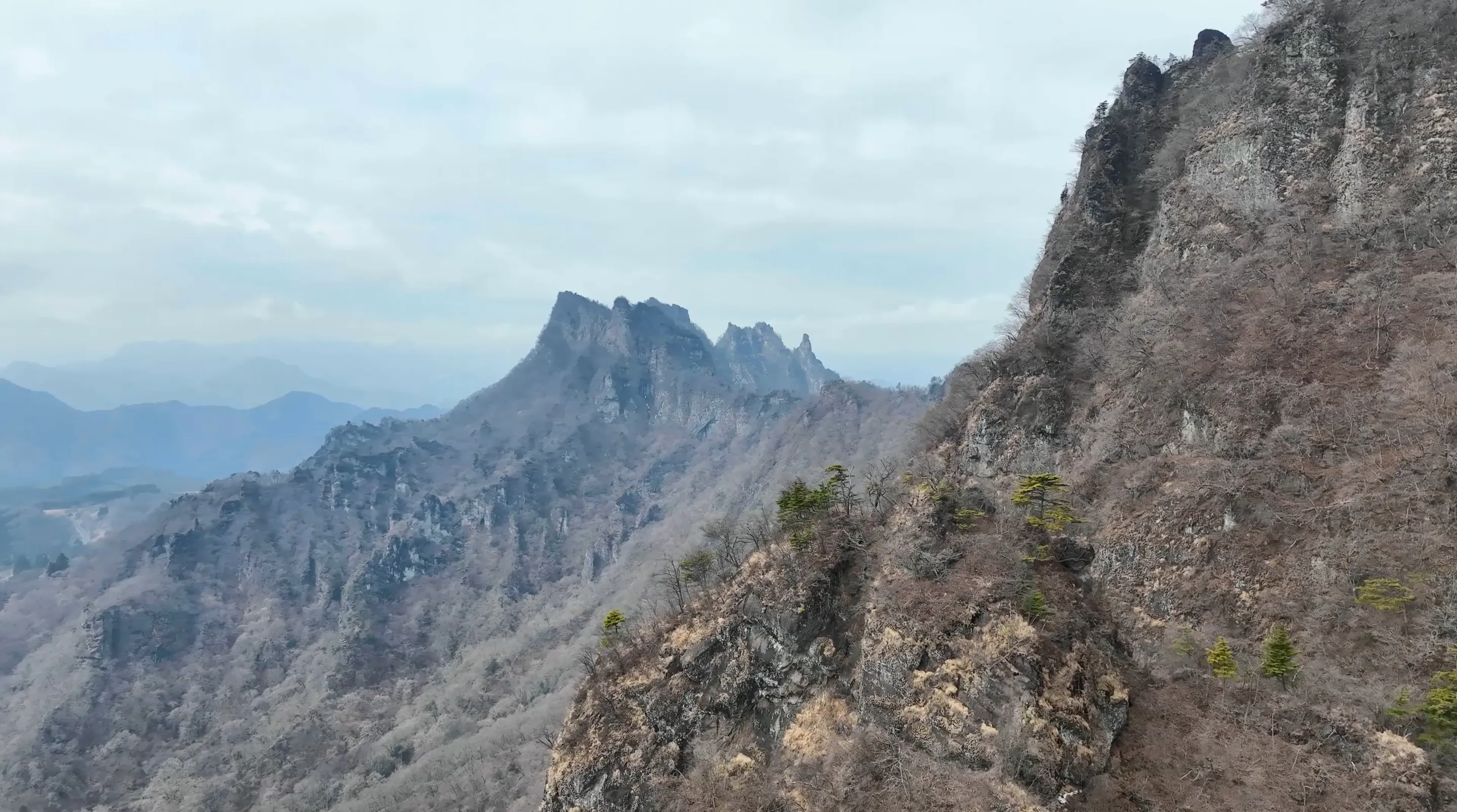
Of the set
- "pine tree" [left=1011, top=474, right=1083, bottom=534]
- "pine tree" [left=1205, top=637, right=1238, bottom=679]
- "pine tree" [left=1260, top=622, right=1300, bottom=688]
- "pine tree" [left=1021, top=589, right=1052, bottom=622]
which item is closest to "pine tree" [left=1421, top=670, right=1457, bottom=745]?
"pine tree" [left=1260, top=622, right=1300, bottom=688]

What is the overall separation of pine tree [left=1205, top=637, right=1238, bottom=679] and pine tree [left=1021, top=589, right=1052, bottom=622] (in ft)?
Answer: 23.1

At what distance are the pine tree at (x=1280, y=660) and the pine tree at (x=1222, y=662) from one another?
130cm

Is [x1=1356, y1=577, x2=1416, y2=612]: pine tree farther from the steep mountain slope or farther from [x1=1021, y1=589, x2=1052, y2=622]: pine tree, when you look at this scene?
[x1=1021, y1=589, x2=1052, y2=622]: pine tree

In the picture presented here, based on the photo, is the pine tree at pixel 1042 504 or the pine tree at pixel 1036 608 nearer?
the pine tree at pixel 1036 608

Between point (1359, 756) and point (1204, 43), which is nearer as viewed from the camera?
point (1359, 756)

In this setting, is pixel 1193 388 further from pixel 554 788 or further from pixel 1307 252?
pixel 554 788

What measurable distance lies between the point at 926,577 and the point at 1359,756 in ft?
58.1

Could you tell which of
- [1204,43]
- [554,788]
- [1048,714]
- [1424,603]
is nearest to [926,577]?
[1048,714]

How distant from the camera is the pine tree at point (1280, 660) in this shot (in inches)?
1203

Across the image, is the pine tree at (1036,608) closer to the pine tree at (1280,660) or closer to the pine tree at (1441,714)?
the pine tree at (1280,660)

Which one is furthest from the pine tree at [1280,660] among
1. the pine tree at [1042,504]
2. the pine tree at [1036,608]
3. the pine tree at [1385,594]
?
the pine tree at [1042,504]

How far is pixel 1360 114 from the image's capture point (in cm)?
5878

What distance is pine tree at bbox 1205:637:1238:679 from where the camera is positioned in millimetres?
31109

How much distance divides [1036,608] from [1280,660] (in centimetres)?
994
